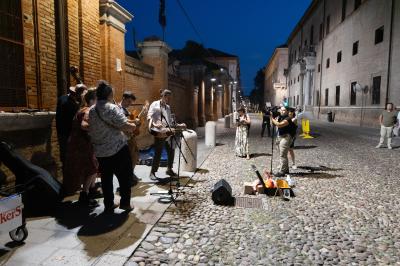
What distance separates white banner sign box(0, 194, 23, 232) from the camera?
317cm

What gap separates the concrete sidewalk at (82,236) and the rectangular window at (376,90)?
19830 mm

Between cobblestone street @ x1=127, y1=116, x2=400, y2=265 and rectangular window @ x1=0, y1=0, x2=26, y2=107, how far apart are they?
3.27 metres

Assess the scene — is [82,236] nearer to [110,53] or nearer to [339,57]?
[110,53]

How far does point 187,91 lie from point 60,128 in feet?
51.3

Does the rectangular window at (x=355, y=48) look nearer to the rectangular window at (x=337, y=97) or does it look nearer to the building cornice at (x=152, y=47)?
the rectangular window at (x=337, y=97)

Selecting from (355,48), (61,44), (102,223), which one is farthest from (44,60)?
(355,48)

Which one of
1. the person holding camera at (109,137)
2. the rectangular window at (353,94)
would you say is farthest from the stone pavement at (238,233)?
the rectangular window at (353,94)

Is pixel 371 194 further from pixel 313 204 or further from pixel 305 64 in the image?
pixel 305 64

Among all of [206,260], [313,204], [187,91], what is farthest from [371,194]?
[187,91]

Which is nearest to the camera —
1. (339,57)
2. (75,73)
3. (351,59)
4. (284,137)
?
(75,73)

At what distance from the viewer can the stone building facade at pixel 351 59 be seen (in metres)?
19.0

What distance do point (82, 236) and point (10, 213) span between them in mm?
870

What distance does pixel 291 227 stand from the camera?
427 cm

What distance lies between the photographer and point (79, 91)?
204 inches
